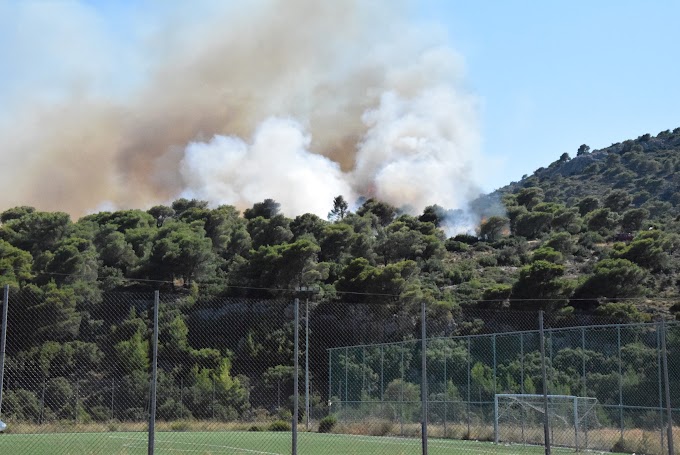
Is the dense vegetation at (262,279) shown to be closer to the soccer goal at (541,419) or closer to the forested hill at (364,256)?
the forested hill at (364,256)

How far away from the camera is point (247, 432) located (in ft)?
94.5

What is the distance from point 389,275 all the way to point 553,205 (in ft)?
140

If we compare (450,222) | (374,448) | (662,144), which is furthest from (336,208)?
(374,448)

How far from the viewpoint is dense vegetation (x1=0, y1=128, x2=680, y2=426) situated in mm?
34875

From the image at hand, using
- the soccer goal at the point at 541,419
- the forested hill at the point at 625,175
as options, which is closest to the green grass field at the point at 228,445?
the soccer goal at the point at 541,419

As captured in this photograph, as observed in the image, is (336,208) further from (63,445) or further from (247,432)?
(63,445)

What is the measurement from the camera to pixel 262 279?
55344 mm

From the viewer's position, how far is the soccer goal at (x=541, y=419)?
2302 cm

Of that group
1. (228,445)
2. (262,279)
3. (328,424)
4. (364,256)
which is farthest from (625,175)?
(228,445)

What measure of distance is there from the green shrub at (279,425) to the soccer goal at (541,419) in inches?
319

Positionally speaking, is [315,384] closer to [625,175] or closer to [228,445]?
[228,445]

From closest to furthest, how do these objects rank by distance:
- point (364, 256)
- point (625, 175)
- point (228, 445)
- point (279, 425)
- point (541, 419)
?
point (228, 445)
point (541, 419)
point (279, 425)
point (364, 256)
point (625, 175)

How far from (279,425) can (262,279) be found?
24.8m

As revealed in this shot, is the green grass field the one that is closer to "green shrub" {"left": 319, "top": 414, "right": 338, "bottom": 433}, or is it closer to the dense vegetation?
"green shrub" {"left": 319, "top": 414, "right": 338, "bottom": 433}
